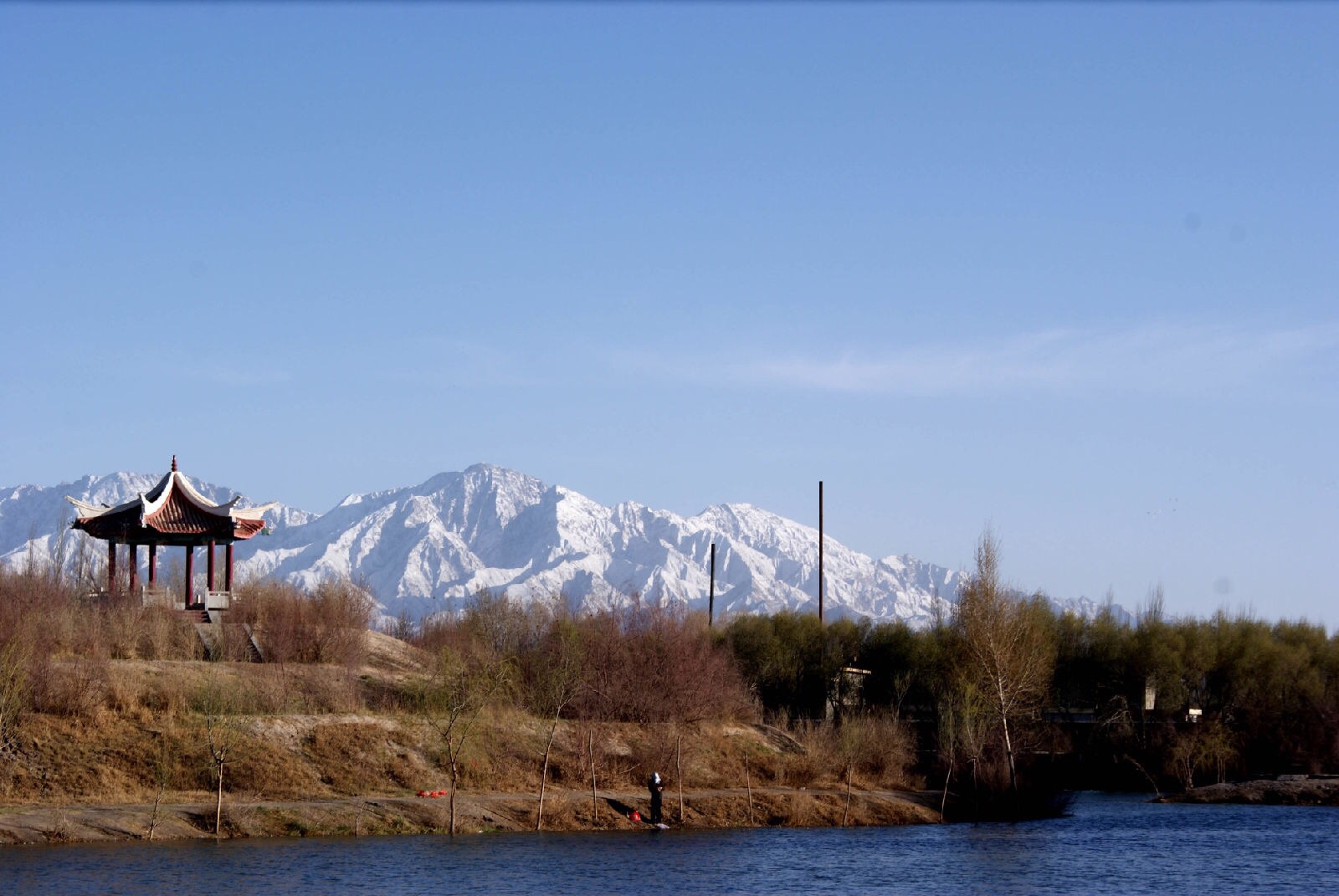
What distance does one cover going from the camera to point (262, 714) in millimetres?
53188

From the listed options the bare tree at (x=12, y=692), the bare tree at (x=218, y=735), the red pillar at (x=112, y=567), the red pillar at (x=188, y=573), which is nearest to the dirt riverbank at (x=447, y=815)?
the bare tree at (x=218, y=735)

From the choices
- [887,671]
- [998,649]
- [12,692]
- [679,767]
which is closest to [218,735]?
[12,692]

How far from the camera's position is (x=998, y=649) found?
209 ft

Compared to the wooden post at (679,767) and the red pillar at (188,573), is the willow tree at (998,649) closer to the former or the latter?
the wooden post at (679,767)

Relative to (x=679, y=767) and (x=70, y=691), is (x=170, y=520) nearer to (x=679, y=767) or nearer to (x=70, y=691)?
(x=70, y=691)

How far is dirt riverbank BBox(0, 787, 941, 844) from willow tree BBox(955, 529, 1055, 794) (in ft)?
20.2

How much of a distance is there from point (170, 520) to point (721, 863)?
31.6m

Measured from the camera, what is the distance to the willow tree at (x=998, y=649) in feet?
207

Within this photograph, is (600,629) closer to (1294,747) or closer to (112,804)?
(112,804)

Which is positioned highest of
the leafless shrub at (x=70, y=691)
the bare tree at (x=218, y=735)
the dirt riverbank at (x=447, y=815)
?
the leafless shrub at (x=70, y=691)

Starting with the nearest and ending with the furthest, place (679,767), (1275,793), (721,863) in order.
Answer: (721,863) → (679,767) → (1275,793)

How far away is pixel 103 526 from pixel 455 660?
65.1 ft

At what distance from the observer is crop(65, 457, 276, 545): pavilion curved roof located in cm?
6288

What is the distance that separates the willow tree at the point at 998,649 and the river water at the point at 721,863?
10893mm
